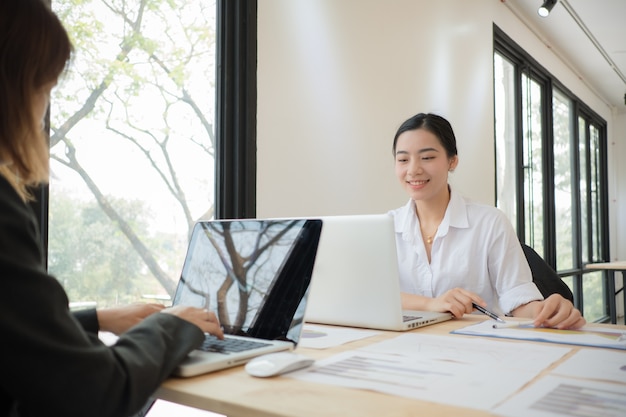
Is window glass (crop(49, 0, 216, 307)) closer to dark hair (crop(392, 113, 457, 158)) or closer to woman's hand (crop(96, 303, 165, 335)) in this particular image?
woman's hand (crop(96, 303, 165, 335))

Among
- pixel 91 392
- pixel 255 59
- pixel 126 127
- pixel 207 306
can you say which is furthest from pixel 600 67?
pixel 91 392

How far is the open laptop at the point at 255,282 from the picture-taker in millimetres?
1115

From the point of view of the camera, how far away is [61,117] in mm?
1729

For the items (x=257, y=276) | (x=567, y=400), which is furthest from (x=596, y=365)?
(x=257, y=276)

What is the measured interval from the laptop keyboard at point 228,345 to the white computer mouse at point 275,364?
10 centimetres

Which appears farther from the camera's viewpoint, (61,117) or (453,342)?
(61,117)

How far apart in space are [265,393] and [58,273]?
3.74ft

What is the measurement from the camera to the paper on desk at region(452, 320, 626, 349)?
118cm

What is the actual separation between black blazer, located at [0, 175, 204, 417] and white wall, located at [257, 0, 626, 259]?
1.60 m

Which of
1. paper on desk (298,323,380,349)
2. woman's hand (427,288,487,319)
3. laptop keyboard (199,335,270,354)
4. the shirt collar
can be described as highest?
the shirt collar

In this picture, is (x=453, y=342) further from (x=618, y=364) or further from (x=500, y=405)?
(x=500, y=405)

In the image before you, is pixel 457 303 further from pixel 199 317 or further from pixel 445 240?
pixel 199 317

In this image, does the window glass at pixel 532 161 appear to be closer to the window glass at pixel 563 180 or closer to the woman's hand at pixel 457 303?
the window glass at pixel 563 180

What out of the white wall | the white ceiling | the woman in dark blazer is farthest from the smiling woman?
the white ceiling
